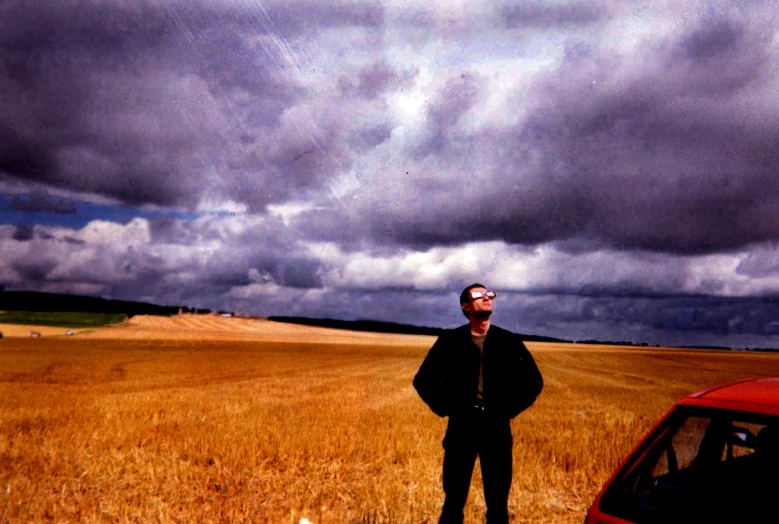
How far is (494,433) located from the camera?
185 inches

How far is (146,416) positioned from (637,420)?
36.9ft

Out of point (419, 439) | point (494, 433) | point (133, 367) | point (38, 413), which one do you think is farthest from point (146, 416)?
point (133, 367)

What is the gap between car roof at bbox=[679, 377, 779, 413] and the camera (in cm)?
249

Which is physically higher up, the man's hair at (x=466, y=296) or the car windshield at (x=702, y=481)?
the man's hair at (x=466, y=296)

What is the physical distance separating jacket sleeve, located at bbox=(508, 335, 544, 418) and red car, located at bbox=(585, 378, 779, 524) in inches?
64.6

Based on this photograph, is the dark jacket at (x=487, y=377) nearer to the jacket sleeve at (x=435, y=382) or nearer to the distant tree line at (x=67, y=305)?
the jacket sleeve at (x=435, y=382)

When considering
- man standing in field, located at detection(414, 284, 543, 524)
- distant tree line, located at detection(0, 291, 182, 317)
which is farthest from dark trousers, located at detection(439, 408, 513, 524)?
distant tree line, located at detection(0, 291, 182, 317)

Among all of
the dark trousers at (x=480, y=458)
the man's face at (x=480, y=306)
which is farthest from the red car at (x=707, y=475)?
the man's face at (x=480, y=306)

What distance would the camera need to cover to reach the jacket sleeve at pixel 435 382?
476cm

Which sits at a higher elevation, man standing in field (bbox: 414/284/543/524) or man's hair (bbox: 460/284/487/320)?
man's hair (bbox: 460/284/487/320)

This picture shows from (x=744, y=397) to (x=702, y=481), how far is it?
542 millimetres

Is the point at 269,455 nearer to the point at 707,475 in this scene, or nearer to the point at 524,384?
the point at 524,384

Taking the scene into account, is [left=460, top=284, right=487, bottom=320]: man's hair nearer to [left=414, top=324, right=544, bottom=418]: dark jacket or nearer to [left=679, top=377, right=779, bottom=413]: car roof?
[left=414, top=324, right=544, bottom=418]: dark jacket

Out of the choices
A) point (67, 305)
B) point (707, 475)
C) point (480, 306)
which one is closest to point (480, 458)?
point (480, 306)
